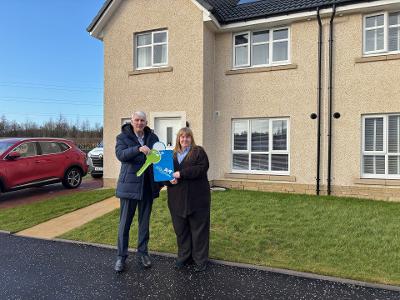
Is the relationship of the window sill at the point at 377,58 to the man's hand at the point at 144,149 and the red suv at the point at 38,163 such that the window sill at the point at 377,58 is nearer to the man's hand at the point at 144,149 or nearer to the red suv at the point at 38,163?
the man's hand at the point at 144,149

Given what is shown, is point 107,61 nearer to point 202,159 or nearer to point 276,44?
point 276,44

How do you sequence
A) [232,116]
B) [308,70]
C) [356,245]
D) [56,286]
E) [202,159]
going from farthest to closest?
1. [232,116]
2. [308,70]
3. [356,245]
4. [202,159]
5. [56,286]

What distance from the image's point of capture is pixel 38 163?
1052cm

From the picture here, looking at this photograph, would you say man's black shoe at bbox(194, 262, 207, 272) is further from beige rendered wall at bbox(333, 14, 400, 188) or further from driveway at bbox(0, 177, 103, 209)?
driveway at bbox(0, 177, 103, 209)

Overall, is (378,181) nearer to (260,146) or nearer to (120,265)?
(260,146)

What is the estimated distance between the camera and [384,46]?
9.09 m

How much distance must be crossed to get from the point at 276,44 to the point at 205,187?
7242mm

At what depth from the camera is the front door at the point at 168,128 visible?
35.6 ft

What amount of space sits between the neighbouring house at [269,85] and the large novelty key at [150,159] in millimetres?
5960

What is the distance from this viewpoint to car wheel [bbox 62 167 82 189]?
37.6ft

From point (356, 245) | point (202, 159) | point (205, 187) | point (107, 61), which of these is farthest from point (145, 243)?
point (107, 61)

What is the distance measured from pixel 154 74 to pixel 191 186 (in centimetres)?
717

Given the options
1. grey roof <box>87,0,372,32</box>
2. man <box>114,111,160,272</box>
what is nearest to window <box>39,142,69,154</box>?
grey roof <box>87,0,372,32</box>

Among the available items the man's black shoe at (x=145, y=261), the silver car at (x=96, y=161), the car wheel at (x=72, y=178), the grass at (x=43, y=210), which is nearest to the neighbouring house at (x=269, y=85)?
the car wheel at (x=72, y=178)
